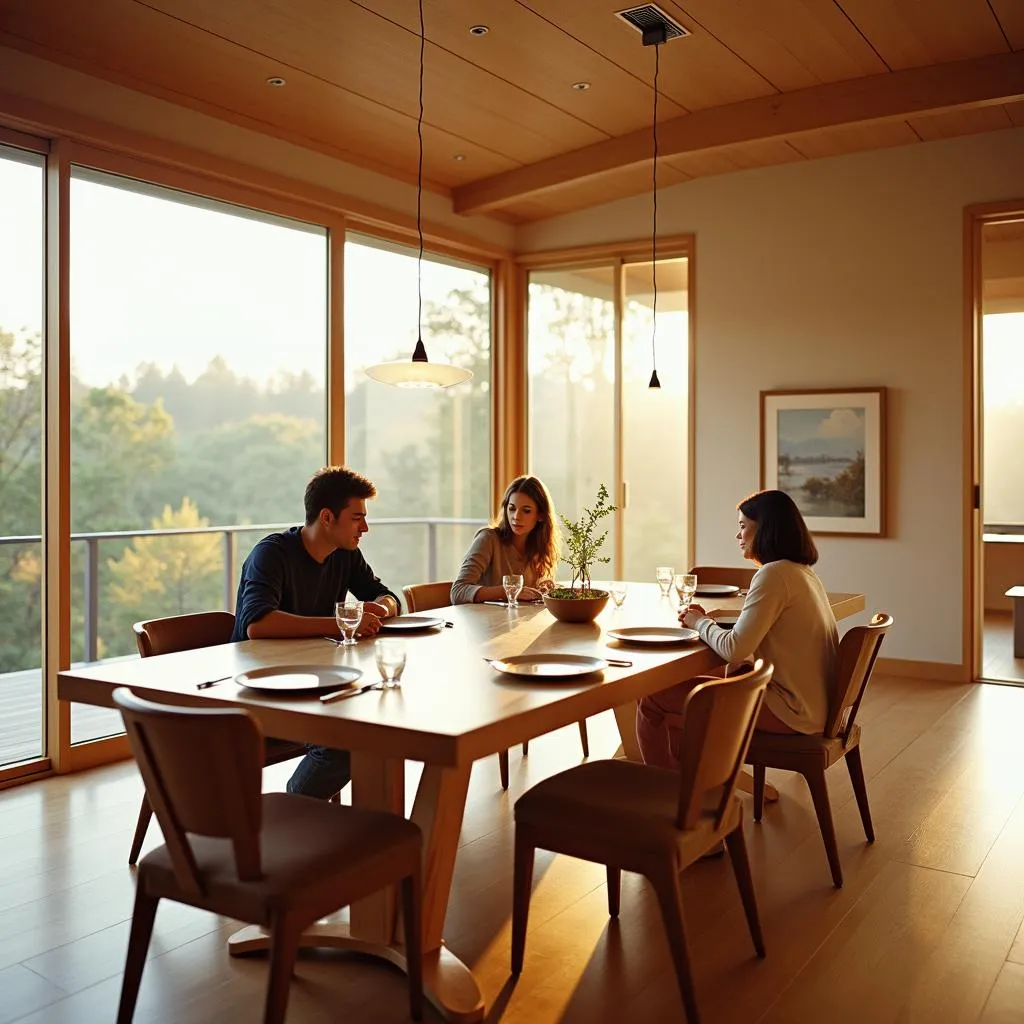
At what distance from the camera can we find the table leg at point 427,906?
7.88 ft

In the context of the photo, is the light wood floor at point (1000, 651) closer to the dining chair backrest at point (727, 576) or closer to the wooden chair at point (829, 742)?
the dining chair backrest at point (727, 576)

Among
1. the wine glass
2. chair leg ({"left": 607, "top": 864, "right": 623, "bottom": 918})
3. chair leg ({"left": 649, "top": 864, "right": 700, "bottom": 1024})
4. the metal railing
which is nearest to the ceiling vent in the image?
the wine glass

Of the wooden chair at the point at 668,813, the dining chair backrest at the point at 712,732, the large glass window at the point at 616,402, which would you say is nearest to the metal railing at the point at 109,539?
the large glass window at the point at 616,402

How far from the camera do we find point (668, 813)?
2357 mm

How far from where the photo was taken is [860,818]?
3.63 m

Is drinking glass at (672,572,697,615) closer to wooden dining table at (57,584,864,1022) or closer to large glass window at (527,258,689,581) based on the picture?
wooden dining table at (57,584,864,1022)

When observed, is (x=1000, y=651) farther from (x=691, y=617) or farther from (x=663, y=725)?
(x=691, y=617)

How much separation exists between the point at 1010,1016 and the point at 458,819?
4.23 ft

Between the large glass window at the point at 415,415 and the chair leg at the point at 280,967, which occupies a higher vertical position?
the large glass window at the point at 415,415

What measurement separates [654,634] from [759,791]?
836 mm

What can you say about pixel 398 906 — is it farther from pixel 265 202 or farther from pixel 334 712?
pixel 265 202

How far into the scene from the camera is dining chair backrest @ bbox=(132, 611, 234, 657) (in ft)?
10.4

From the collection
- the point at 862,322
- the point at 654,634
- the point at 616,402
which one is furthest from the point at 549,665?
the point at 616,402

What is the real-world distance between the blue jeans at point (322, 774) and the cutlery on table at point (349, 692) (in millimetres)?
817
